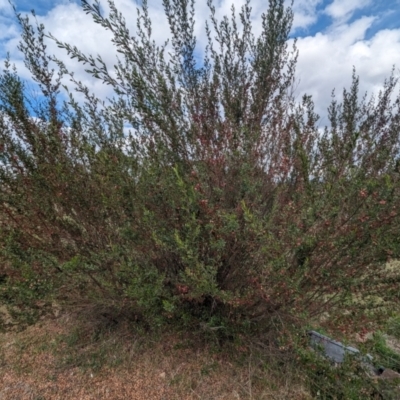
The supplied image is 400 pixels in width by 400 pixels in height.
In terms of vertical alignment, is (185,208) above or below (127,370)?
above

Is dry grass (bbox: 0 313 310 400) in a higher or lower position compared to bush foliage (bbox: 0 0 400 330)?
lower

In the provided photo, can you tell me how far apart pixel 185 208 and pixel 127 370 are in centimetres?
148

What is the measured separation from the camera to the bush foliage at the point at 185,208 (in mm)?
2113

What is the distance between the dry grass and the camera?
2326mm

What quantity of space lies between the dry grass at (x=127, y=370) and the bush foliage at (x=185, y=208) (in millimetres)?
357

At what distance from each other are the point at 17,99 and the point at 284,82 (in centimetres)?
288

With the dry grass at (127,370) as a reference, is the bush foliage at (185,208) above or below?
above

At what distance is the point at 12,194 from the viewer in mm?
2770

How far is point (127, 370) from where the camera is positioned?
2562 millimetres

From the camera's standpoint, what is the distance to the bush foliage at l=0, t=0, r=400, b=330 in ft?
6.93

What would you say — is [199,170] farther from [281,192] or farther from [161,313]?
[161,313]

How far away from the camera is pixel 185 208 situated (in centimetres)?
213

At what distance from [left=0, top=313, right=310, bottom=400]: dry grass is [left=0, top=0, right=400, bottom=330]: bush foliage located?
1.17ft

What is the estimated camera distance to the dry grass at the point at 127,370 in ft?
7.63
